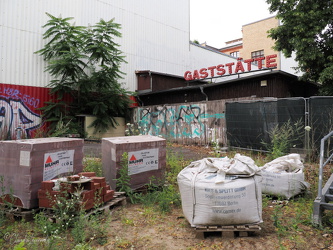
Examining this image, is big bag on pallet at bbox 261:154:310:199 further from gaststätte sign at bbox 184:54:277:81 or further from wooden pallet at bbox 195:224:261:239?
gaststätte sign at bbox 184:54:277:81

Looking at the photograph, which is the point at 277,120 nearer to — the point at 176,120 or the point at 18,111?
the point at 176,120

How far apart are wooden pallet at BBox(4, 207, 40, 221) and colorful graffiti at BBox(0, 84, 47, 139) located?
9921 millimetres

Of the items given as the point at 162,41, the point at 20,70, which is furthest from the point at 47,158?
the point at 162,41

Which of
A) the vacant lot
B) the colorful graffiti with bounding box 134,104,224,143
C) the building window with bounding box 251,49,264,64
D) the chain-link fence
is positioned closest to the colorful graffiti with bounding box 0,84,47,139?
the colorful graffiti with bounding box 134,104,224,143

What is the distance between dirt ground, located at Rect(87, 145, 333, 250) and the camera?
3.00 metres

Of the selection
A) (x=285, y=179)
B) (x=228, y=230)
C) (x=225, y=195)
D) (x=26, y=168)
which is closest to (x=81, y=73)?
(x=26, y=168)

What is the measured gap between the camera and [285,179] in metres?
4.36

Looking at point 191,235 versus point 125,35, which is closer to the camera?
point 191,235

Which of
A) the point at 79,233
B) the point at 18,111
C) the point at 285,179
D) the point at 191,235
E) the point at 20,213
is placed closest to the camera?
the point at 79,233

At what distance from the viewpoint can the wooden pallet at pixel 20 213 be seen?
12.3 ft

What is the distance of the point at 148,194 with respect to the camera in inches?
186

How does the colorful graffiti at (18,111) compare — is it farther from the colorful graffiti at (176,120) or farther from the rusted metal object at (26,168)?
the rusted metal object at (26,168)

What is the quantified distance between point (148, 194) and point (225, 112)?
6.27 meters

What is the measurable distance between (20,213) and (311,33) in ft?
47.1
